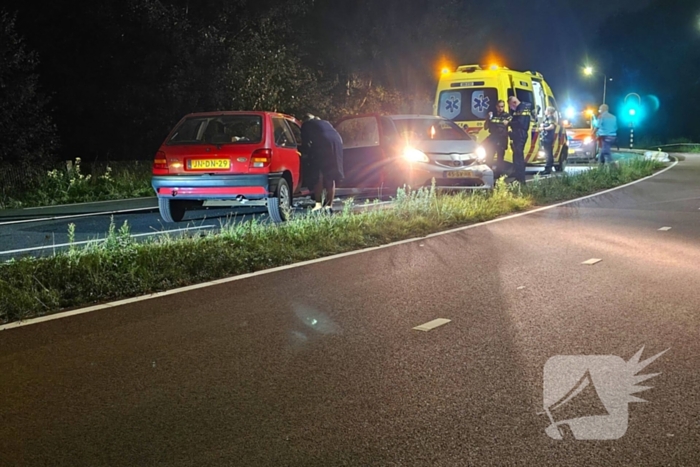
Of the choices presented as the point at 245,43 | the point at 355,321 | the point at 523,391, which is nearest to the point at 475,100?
the point at 245,43

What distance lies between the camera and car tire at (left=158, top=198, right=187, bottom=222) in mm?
12922

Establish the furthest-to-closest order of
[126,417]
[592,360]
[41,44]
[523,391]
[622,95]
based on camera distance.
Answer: [622,95], [41,44], [592,360], [523,391], [126,417]

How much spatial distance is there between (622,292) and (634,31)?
240ft

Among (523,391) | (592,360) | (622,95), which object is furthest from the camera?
(622,95)

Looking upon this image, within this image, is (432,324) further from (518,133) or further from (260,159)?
(518,133)

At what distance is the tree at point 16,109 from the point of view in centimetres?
2019

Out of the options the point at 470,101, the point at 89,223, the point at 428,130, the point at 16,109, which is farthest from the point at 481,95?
the point at 16,109

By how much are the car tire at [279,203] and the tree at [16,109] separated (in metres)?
9.83

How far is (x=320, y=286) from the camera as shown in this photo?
7.63m

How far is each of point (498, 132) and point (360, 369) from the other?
14.4 meters

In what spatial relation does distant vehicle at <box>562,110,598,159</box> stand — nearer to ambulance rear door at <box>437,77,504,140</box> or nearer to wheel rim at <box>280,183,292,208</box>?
ambulance rear door at <box>437,77,504,140</box>

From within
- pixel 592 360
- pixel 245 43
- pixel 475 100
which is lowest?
pixel 592 360

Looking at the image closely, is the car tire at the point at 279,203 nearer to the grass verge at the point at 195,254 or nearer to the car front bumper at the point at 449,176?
the grass verge at the point at 195,254

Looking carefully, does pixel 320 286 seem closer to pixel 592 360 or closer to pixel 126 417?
pixel 592 360
